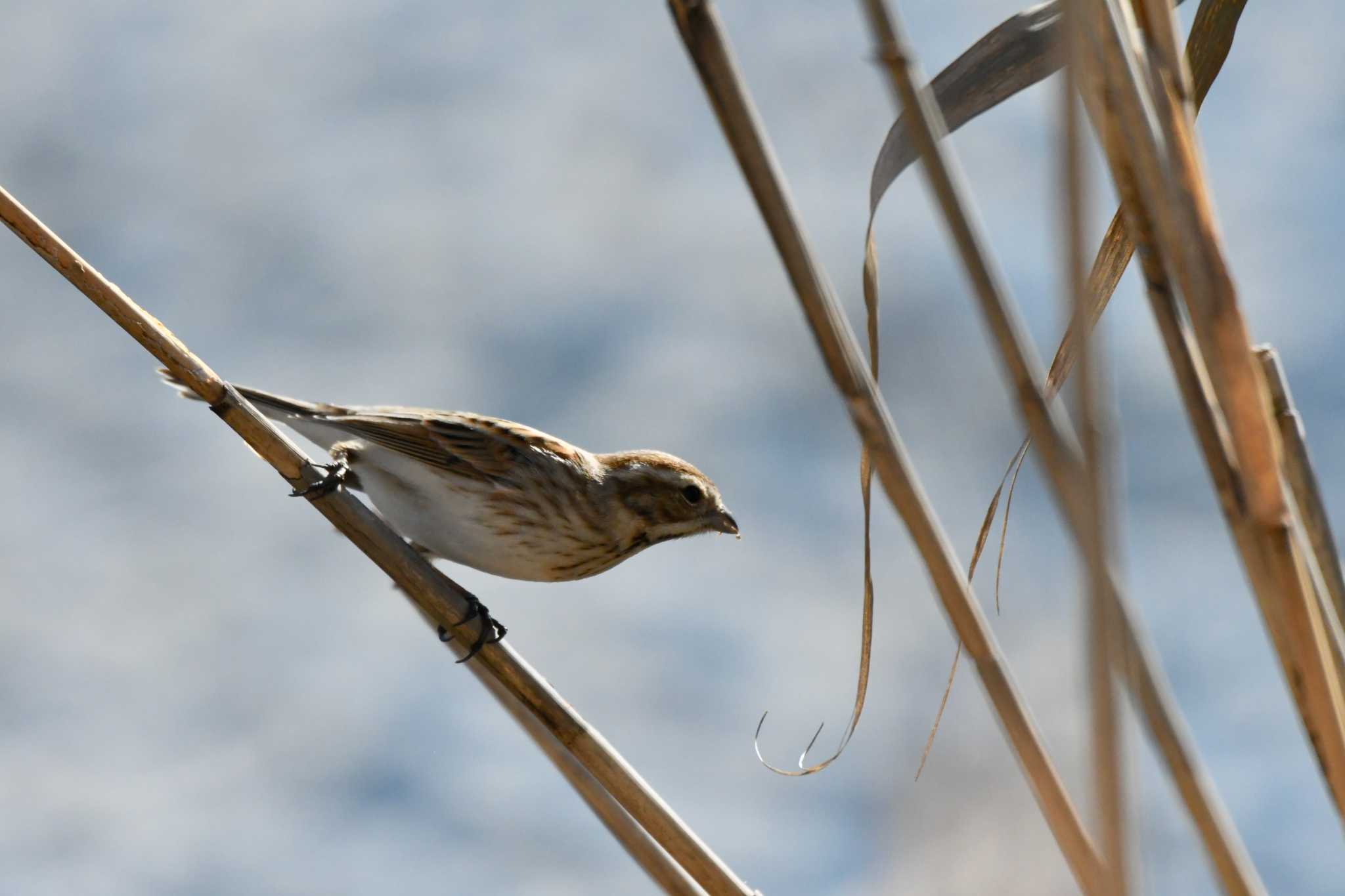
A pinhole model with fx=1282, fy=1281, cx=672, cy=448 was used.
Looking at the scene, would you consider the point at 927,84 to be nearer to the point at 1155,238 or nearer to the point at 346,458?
the point at 1155,238

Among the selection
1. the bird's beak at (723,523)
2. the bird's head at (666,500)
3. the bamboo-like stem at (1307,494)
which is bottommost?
the bamboo-like stem at (1307,494)

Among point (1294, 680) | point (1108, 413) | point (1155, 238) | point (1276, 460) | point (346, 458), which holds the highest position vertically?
point (346, 458)

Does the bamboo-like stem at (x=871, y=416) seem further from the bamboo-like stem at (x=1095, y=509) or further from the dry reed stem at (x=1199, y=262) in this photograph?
the dry reed stem at (x=1199, y=262)

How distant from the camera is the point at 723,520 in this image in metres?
4.40

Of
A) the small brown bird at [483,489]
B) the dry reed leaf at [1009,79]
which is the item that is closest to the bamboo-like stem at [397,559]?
the dry reed leaf at [1009,79]

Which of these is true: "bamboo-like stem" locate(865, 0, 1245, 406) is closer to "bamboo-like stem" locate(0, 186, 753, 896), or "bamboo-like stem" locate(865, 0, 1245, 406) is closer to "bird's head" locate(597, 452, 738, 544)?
"bamboo-like stem" locate(0, 186, 753, 896)

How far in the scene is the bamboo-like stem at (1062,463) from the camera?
1353mm

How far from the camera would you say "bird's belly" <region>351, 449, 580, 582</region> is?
3.94 meters

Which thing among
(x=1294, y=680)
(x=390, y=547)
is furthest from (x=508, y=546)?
(x=1294, y=680)

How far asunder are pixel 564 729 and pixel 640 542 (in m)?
2.06

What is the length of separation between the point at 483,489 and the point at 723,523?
0.86 metres

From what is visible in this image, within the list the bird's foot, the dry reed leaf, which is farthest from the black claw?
the dry reed leaf

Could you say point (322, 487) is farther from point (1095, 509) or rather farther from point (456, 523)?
point (1095, 509)

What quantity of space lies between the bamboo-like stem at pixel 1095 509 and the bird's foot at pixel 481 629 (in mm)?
1466
